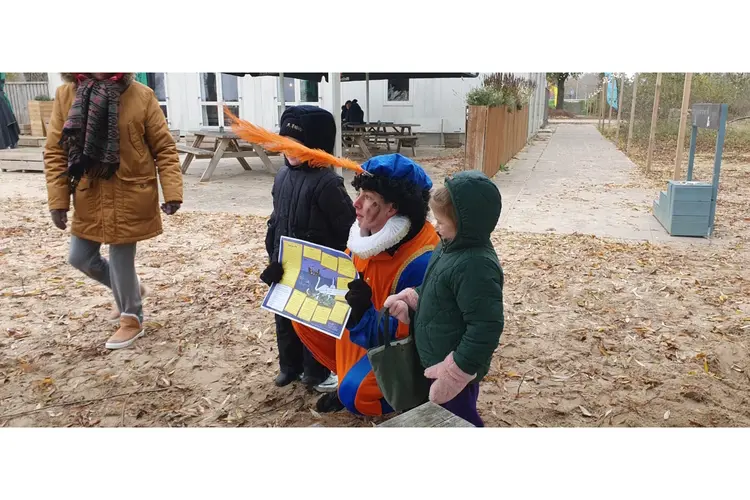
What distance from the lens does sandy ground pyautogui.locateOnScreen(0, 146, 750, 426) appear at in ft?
10.2

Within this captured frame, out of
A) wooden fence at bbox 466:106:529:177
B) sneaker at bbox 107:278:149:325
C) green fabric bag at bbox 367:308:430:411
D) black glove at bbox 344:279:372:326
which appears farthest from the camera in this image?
wooden fence at bbox 466:106:529:177

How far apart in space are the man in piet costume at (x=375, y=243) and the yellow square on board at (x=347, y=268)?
2.1 inches

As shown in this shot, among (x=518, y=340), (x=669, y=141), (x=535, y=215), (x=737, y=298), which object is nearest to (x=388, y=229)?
(x=518, y=340)

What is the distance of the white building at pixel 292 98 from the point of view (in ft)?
54.4

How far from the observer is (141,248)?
20.8 ft


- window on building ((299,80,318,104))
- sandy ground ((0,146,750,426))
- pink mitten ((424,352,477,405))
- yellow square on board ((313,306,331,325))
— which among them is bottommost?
sandy ground ((0,146,750,426))

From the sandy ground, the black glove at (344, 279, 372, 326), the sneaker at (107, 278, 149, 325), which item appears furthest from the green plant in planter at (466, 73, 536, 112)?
the black glove at (344, 279, 372, 326)

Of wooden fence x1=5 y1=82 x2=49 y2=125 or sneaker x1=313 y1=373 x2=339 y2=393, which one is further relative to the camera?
wooden fence x1=5 y1=82 x2=49 y2=125

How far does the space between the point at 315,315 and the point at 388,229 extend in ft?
1.67

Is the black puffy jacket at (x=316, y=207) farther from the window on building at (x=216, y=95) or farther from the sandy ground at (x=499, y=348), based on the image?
the window on building at (x=216, y=95)

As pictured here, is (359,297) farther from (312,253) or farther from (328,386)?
(328,386)

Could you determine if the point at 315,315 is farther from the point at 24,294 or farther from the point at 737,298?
the point at 737,298

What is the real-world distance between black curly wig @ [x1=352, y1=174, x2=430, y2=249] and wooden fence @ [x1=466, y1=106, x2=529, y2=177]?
6.39 m

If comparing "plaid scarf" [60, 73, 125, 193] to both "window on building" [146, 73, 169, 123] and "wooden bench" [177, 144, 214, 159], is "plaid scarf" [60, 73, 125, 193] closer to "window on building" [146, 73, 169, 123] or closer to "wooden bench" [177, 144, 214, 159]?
"wooden bench" [177, 144, 214, 159]
